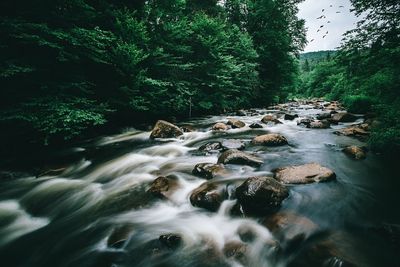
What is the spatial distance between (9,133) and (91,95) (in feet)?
9.39

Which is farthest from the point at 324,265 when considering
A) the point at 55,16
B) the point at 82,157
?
the point at 55,16

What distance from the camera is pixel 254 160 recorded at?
5711 mm

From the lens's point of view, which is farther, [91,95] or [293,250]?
[91,95]

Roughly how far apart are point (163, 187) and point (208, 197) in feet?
3.14

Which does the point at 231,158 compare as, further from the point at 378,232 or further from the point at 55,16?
the point at 55,16

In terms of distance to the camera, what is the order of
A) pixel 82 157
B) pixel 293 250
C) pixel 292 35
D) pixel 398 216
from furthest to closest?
pixel 292 35 → pixel 82 157 → pixel 398 216 → pixel 293 250

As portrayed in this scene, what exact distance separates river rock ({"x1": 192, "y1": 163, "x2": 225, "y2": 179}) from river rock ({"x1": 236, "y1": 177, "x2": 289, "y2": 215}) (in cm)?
125

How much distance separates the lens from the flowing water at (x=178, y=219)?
295 cm

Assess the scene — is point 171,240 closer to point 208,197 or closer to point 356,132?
point 208,197

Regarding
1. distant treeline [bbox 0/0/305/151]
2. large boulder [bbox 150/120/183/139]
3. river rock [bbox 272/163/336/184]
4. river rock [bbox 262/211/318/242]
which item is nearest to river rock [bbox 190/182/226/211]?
river rock [bbox 262/211/318/242]

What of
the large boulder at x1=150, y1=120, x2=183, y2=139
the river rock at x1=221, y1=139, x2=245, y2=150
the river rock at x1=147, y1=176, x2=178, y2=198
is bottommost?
the river rock at x1=147, y1=176, x2=178, y2=198

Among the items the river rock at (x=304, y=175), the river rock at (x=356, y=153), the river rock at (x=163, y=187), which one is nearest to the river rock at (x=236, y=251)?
the river rock at (x=163, y=187)

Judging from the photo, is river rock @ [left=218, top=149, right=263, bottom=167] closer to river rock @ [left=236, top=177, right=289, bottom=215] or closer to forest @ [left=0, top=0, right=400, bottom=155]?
river rock @ [left=236, top=177, right=289, bottom=215]

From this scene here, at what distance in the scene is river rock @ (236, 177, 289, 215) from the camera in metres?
3.61
